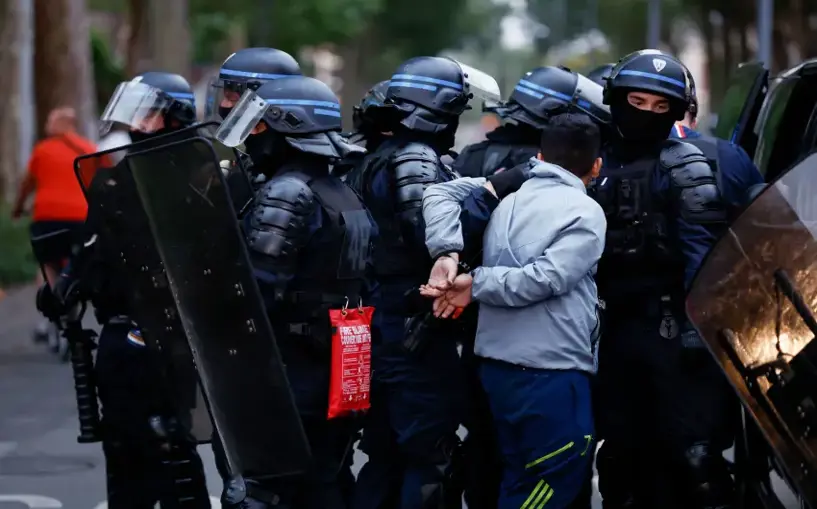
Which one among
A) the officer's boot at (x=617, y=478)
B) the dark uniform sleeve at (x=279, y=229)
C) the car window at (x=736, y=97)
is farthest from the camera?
the car window at (x=736, y=97)

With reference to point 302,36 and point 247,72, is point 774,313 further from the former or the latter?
point 302,36

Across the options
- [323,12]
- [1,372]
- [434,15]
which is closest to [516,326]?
[1,372]

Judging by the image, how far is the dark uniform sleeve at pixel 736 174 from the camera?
5594 millimetres

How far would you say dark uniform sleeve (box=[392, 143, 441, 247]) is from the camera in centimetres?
561

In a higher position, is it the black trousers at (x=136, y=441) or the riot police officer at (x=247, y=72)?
the riot police officer at (x=247, y=72)

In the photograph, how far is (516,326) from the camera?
5.11 m

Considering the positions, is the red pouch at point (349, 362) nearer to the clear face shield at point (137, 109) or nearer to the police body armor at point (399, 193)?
the police body armor at point (399, 193)

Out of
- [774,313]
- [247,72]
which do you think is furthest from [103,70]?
[774,313]

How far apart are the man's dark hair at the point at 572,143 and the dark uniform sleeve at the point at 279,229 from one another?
788 millimetres

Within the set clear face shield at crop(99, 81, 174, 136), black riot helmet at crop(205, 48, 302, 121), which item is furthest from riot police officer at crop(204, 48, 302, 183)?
clear face shield at crop(99, 81, 174, 136)

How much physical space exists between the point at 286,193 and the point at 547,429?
1.08 meters

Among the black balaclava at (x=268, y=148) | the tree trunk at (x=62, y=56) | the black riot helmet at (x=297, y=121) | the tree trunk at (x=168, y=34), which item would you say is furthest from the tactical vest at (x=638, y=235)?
the tree trunk at (x=168, y=34)

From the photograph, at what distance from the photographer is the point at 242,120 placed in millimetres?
4945

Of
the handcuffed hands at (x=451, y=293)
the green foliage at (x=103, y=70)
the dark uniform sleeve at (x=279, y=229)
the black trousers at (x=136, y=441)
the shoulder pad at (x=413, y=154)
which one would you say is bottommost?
the green foliage at (x=103, y=70)
